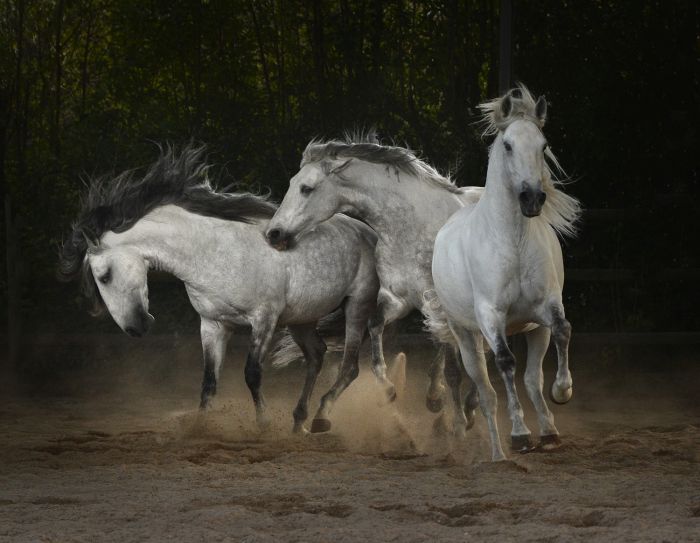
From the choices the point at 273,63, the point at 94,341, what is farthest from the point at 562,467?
the point at 273,63

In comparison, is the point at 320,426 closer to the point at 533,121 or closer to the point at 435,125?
the point at 533,121

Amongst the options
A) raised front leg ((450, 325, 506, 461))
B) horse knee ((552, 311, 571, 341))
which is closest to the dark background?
raised front leg ((450, 325, 506, 461))

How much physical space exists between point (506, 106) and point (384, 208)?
1479 millimetres

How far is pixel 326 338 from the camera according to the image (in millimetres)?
7812

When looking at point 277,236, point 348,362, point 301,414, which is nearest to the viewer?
point 277,236

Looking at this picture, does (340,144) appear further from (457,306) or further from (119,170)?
(119,170)

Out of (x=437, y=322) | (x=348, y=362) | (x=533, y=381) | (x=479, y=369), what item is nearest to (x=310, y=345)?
(x=348, y=362)

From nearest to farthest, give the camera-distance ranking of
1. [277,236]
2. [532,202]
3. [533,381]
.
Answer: [532,202] → [533,381] → [277,236]

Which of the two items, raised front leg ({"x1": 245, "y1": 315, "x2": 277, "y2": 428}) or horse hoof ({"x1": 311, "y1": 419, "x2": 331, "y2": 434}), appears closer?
raised front leg ({"x1": 245, "y1": 315, "x2": 277, "y2": 428})

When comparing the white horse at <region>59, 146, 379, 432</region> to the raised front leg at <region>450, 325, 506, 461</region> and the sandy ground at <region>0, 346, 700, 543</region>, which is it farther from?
the raised front leg at <region>450, 325, 506, 461</region>

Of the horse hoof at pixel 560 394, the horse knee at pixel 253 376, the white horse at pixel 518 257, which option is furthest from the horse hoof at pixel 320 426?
the horse hoof at pixel 560 394

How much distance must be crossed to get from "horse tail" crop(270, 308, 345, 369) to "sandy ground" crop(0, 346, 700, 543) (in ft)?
1.07

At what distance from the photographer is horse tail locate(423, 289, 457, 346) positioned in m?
6.61

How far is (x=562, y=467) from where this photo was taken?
18.3 ft
